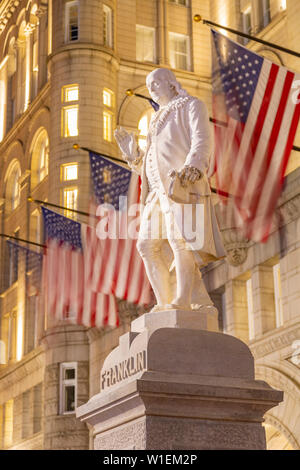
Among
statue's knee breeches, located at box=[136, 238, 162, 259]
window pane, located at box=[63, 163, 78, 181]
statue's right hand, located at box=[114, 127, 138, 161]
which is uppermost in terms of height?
window pane, located at box=[63, 163, 78, 181]

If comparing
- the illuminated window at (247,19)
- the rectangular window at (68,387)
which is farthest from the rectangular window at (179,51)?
the rectangular window at (68,387)

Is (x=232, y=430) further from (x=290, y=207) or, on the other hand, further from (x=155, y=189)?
(x=290, y=207)

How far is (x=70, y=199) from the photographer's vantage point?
41375 millimetres

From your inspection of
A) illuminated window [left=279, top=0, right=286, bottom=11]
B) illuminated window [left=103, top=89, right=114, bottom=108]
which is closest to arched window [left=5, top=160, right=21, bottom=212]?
illuminated window [left=103, top=89, right=114, bottom=108]

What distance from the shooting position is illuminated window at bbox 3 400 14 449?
161 ft

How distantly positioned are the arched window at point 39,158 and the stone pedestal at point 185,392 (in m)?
39.9

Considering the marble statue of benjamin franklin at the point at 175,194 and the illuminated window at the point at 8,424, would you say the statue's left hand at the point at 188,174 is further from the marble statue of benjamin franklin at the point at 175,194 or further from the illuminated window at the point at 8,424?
the illuminated window at the point at 8,424

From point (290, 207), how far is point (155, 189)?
46.7 feet

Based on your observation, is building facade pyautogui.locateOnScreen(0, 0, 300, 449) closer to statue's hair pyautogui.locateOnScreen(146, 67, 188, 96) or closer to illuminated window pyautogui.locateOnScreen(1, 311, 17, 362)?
illuminated window pyautogui.locateOnScreen(1, 311, 17, 362)

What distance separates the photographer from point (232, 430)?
8.81m

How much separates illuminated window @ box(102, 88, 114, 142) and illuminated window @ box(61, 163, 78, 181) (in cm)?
211

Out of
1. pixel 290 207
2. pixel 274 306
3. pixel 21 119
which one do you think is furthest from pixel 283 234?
pixel 21 119

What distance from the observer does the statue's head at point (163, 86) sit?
33.4 ft

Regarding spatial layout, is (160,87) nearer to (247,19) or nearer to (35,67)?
(247,19)
